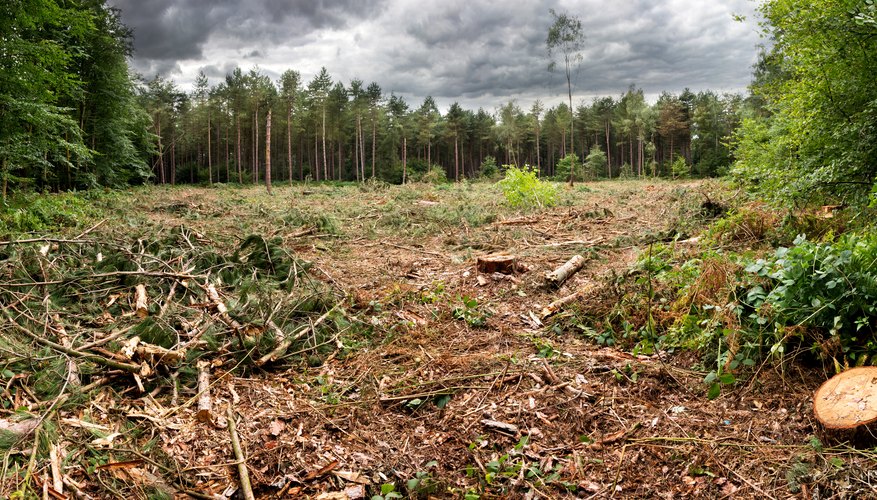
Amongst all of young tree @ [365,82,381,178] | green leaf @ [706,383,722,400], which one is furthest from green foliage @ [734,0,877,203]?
young tree @ [365,82,381,178]

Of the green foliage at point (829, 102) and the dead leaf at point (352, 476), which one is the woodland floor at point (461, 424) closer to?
the dead leaf at point (352, 476)

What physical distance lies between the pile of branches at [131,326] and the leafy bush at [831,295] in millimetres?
4715

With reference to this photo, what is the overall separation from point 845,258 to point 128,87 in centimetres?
3078

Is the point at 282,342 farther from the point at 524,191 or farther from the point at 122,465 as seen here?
the point at 524,191

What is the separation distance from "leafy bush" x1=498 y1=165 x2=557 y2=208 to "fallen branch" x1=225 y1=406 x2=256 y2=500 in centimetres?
1405

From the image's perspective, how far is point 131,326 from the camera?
4.79m

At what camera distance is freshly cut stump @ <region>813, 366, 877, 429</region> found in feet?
9.89

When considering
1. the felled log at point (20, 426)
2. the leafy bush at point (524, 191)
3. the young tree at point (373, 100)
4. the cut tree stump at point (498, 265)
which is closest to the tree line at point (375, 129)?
the young tree at point (373, 100)

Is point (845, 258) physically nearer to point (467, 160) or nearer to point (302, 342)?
point (302, 342)

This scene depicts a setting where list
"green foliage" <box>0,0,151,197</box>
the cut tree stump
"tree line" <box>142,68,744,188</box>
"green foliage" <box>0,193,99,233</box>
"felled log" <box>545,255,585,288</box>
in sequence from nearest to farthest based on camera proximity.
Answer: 1. "felled log" <box>545,255,585,288</box>
2. the cut tree stump
3. "green foliage" <box>0,193,99,233</box>
4. "green foliage" <box>0,0,151,197</box>
5. "tree line" <box>142,68,744,188</box>

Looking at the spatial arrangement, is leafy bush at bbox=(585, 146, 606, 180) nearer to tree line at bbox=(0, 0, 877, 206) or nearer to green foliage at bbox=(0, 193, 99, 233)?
tree line at bbox=(0, 0, 877, 206)

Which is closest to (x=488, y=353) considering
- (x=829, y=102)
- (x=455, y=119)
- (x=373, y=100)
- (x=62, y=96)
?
(x=829, y=102)

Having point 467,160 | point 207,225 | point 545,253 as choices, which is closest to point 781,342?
point 545,253

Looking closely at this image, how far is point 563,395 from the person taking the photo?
420 cm
